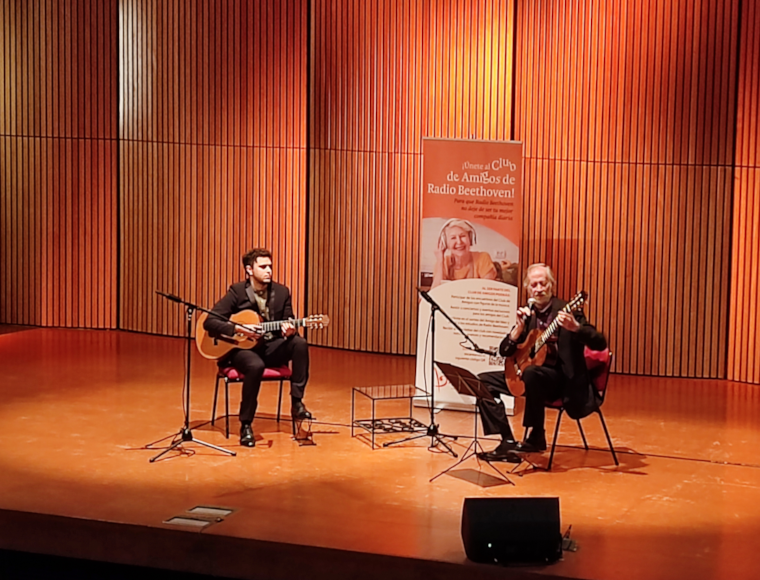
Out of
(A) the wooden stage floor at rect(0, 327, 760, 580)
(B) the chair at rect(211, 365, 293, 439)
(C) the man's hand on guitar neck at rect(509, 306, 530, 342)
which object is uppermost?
(C) the man's hand on guitar neck at rect(509, 306, 530, 342)

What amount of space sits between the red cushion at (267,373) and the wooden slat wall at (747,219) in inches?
160

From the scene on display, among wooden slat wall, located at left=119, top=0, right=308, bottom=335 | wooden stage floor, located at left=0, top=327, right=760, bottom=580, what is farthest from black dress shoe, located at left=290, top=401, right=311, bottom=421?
wooden slat wall, located at left=119, top=0, right=308, bottom=335

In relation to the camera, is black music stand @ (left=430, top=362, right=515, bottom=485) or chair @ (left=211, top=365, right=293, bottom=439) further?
chair @ (left=211, top=365, right=293, bottom=439)

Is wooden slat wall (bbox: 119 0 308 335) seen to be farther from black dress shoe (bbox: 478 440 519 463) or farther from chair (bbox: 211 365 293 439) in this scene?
black dress shoe (bbox: 478 440 519 463)

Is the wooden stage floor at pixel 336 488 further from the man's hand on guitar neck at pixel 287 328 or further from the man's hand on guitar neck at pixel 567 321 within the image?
the man's hand on guitar neck at pixel 567 321

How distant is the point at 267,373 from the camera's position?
676 cm

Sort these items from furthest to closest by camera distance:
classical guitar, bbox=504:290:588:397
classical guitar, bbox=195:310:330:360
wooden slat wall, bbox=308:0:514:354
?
wooden slat wall, bbox=308:0:514:354
classical guitar, bbox=195:310:330:360
classical guitar, bbox=504:290:588:397

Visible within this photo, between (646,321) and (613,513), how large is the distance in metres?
3.92

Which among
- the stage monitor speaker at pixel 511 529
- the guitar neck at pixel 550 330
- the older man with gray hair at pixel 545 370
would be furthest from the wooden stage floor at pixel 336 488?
the guitar neck at pixel 550 330

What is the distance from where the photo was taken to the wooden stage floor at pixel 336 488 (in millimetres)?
4766

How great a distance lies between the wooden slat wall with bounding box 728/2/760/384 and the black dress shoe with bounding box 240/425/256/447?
4.38 metres

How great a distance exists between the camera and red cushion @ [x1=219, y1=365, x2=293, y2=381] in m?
6.66

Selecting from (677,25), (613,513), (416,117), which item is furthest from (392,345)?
(613,513)

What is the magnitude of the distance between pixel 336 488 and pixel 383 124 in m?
4.59
